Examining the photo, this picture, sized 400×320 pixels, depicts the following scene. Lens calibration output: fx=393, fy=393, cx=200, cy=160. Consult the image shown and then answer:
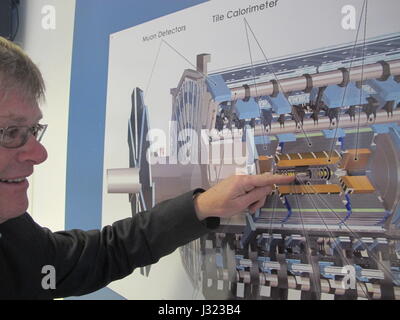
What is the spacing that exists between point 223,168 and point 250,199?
118mm

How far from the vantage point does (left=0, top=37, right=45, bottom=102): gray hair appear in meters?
0.69

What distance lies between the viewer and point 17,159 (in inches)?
28.5

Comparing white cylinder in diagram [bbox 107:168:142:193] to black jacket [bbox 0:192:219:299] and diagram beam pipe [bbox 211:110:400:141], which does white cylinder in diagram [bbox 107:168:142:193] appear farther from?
diagram beam pipe [bbox 211:110:400:141]

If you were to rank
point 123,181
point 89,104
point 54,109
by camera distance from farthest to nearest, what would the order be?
1. point 54,109
2. point 89,104
3. point 123,181

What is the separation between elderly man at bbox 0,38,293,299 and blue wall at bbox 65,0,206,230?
25 cm

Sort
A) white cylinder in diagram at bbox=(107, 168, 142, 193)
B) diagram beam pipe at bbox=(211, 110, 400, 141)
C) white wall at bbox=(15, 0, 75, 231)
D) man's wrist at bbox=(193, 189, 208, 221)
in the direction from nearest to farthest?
diagram beam pipe at bbox=(211, 110, 400, 141)
man's wrist at bbox=(193, 189, 208, 221)
white cylinder in diagram at bbox=(107, 168, 142, 193)
white wall at bbox=(15, 0, 75, 231)

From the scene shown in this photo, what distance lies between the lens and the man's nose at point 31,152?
0.72 m

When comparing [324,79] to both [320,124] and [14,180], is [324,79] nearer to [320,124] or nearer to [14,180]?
[320,124]

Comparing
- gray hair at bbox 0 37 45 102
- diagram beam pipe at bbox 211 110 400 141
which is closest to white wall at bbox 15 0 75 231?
gray hair at bbox 0 37 45 102

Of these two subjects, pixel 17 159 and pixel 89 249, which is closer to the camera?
pixel 17 159

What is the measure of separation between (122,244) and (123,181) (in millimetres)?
229

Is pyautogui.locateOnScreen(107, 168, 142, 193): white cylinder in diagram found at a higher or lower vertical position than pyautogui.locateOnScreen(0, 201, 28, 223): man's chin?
higher

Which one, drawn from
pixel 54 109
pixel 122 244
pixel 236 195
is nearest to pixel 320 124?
pixel 236 195

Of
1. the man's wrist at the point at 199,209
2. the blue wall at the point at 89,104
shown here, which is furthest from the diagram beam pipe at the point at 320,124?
the blue wall at the point at 89,104
